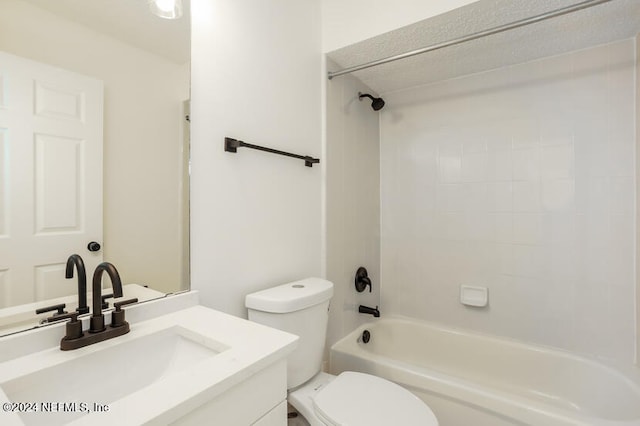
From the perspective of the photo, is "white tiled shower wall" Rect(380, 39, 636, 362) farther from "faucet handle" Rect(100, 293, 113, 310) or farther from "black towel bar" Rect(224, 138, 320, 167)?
"faucet handle" Rect(100, 293, 113, 310)

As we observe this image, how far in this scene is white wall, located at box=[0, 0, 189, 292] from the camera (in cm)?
83

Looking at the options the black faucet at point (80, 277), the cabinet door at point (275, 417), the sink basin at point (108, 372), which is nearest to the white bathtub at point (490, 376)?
the cabinet door at point (275, 417)

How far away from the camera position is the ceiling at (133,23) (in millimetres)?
864

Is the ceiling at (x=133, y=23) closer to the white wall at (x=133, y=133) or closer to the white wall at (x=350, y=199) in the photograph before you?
the white wall at (x=133, y=133)

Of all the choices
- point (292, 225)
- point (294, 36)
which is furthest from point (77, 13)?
point (292, 225)

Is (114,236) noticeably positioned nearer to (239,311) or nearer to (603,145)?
(239,311)

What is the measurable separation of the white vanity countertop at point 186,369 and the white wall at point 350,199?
0.96 m

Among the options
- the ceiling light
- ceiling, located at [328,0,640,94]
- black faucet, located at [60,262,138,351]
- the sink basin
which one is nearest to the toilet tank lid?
the sink basin

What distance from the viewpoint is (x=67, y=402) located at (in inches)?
27.0

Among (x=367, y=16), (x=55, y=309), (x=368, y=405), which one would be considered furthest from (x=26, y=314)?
(x=367, y=16)

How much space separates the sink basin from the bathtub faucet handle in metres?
1.34

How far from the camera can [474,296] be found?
2.04 m

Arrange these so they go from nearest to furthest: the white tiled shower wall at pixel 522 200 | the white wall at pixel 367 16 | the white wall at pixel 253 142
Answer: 1. the white wall at pixel 253 142
2. the white wall at pixel 367 16
3. the white tiled shower wall at pixel 522 200

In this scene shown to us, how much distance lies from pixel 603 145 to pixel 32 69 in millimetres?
2522
